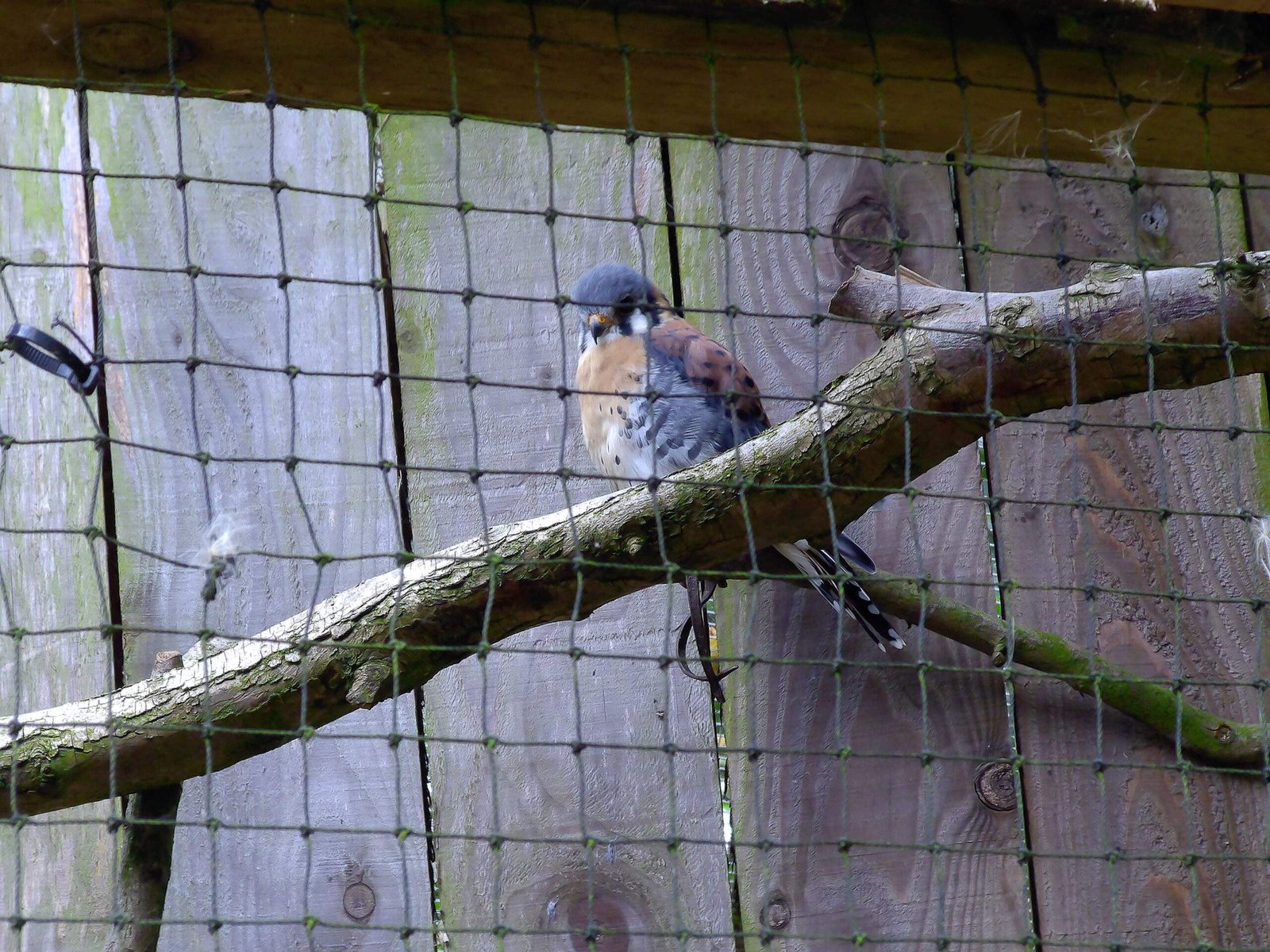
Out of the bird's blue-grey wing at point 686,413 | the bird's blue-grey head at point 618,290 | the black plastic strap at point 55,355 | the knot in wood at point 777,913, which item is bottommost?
the knot in wood at point 777,913

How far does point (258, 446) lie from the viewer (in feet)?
7.59

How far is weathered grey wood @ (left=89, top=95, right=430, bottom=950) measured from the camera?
2.09 m

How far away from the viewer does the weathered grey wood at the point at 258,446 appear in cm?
209

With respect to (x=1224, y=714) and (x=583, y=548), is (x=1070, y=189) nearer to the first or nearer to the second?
(x=1224, y=714)

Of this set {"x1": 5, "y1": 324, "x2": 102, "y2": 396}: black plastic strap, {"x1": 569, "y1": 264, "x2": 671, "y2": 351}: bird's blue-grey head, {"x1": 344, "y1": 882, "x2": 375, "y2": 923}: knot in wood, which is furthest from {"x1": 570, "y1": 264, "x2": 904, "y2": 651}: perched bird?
{"x1": 5, "y1": 324, "x2": 102, "y2": 396}: black plastic strap

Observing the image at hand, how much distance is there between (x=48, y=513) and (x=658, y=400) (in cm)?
100

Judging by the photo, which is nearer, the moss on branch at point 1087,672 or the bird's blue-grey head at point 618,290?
the moss on branch at point 1087,672

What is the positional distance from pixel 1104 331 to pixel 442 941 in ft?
Result: 4.12

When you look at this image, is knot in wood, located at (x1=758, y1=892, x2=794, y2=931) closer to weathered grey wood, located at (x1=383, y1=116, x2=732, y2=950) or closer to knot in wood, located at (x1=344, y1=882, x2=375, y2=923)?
weathered grey wood, located at (x1=383, y1=116, x2=732, y2=950)

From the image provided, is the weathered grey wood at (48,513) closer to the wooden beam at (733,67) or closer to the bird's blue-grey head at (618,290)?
the wooden beam at (733,67)

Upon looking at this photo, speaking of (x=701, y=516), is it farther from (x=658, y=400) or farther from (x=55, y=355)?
(x=55, y=355)

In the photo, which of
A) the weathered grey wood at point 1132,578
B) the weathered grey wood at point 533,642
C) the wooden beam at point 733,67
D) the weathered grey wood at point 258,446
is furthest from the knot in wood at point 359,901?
the wooden beam at point 733,67

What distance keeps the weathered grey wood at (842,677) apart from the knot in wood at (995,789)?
0.5 inches

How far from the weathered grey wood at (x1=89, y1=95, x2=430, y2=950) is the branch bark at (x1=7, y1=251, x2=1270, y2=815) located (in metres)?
0.31
